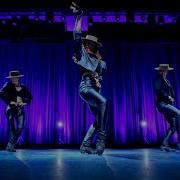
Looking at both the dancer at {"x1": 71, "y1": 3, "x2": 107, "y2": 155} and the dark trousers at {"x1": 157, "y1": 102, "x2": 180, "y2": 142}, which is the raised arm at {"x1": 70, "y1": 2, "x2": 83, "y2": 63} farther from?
the dark trousers at {"x1": 157, "y1": 102, "x2": 180, "y2": 142}

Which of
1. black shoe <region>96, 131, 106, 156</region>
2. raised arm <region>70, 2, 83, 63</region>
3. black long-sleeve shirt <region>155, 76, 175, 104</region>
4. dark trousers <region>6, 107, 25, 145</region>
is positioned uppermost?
raised arm <region>70, 2, 83, 63</region>

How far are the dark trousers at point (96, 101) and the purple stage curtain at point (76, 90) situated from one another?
14.9 feet

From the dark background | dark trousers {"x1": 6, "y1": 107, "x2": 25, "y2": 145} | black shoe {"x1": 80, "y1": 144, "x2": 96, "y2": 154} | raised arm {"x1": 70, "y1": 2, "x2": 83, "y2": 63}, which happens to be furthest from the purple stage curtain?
raised arm {"x1": 70, "y1": 2, "x2": 83, "y2": 63}

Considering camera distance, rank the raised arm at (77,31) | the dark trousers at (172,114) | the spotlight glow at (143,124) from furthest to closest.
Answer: the spotlight glow at (143,124), the dark trousers at (172,114), the raised arm at (77,31)

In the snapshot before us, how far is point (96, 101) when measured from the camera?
4.69 metres

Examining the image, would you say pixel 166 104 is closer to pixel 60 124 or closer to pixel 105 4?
pixel 105 4

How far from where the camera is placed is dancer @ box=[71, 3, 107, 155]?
4570mm

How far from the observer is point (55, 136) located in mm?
9312

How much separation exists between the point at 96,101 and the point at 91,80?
0.38 metres

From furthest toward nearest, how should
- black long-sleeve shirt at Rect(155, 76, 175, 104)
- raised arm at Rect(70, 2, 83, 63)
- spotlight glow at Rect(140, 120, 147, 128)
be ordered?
spotlight glow at Rect(140, 120, 147, 128), black long-sleeve shirt at Rect(155, 76, 175, 104), raised arm at Rect(70, 2, 83, 63)

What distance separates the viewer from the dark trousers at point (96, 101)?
461 centimetres

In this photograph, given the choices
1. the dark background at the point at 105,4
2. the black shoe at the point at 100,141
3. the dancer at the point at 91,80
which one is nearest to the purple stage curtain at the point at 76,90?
the dark background at the point at 105,4

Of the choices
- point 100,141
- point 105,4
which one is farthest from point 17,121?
point 105,4

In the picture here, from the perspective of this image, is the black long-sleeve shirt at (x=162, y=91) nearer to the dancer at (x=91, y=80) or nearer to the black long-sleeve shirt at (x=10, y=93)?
the dancer at (x=91, y=80)
